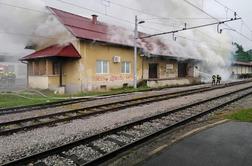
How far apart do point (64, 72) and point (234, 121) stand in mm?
16696

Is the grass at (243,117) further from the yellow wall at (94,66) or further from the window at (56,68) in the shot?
the window at (56,68)

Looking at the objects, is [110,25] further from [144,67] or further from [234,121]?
[234,121]

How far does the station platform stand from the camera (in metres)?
5.37

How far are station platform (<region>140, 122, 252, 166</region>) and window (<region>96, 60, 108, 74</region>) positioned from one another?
1712 centimetres

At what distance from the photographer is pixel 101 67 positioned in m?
24.6

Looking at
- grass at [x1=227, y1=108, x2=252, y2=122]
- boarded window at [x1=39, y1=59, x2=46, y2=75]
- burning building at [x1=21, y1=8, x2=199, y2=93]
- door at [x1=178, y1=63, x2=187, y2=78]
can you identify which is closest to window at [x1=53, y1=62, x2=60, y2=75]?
burning building at [x1=21, y1=8, x2=199, y2=93]

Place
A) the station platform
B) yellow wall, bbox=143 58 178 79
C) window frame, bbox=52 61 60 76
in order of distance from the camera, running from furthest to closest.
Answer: yellow wall, bbox=143 58 178 79
window frame, bbox=52 61 60 76
the station platform

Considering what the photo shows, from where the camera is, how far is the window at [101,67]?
79.6ft

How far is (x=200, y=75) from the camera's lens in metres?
40.5

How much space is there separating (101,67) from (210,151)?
19.1 m

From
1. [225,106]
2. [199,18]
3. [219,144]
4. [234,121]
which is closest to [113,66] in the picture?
[199,18]

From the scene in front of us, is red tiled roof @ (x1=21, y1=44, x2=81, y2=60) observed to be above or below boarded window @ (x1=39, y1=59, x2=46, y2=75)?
above

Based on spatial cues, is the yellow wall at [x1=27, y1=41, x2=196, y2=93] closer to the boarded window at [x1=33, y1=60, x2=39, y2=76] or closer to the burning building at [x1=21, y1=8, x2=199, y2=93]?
the burning building at [x1=21, y1=8, x2=199, y2=93]

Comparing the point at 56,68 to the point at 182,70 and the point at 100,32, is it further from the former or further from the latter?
the point at 182,70
